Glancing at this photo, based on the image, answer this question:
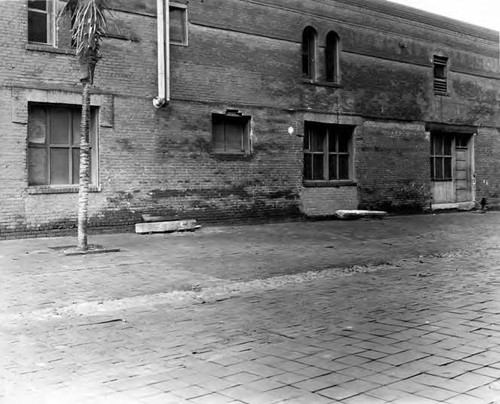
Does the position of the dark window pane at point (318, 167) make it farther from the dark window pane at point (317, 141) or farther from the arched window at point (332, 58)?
the arched window at point (332, 58)

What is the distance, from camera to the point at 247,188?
16.4 metres

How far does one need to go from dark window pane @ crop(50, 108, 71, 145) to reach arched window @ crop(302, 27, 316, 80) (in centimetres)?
809

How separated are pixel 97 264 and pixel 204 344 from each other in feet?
15.8

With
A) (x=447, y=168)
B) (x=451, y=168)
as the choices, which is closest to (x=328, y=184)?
(x=447, y=168)

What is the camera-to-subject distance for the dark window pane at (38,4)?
12909 mm

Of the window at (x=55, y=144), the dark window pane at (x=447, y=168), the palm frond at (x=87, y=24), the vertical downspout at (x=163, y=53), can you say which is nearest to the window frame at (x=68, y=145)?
the window at (x=55, y=144)

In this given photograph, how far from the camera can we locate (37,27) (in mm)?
13031

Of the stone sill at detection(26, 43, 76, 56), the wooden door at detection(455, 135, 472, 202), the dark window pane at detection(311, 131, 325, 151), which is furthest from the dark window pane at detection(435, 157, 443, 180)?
the stone sill at detection(26, 43, 76, 56)

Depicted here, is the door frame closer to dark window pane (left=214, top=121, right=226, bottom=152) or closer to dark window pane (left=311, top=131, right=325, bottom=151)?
dark window pane (left=311, top=131, right=325, bottom=151)

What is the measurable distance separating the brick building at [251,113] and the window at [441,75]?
0.22 feet

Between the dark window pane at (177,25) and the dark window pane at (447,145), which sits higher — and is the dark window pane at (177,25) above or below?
above

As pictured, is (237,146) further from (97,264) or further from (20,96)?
(97,264)

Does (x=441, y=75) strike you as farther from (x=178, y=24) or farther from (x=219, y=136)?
(x=178, y=24)

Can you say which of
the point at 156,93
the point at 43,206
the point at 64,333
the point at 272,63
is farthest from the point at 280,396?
the point at 272,63
